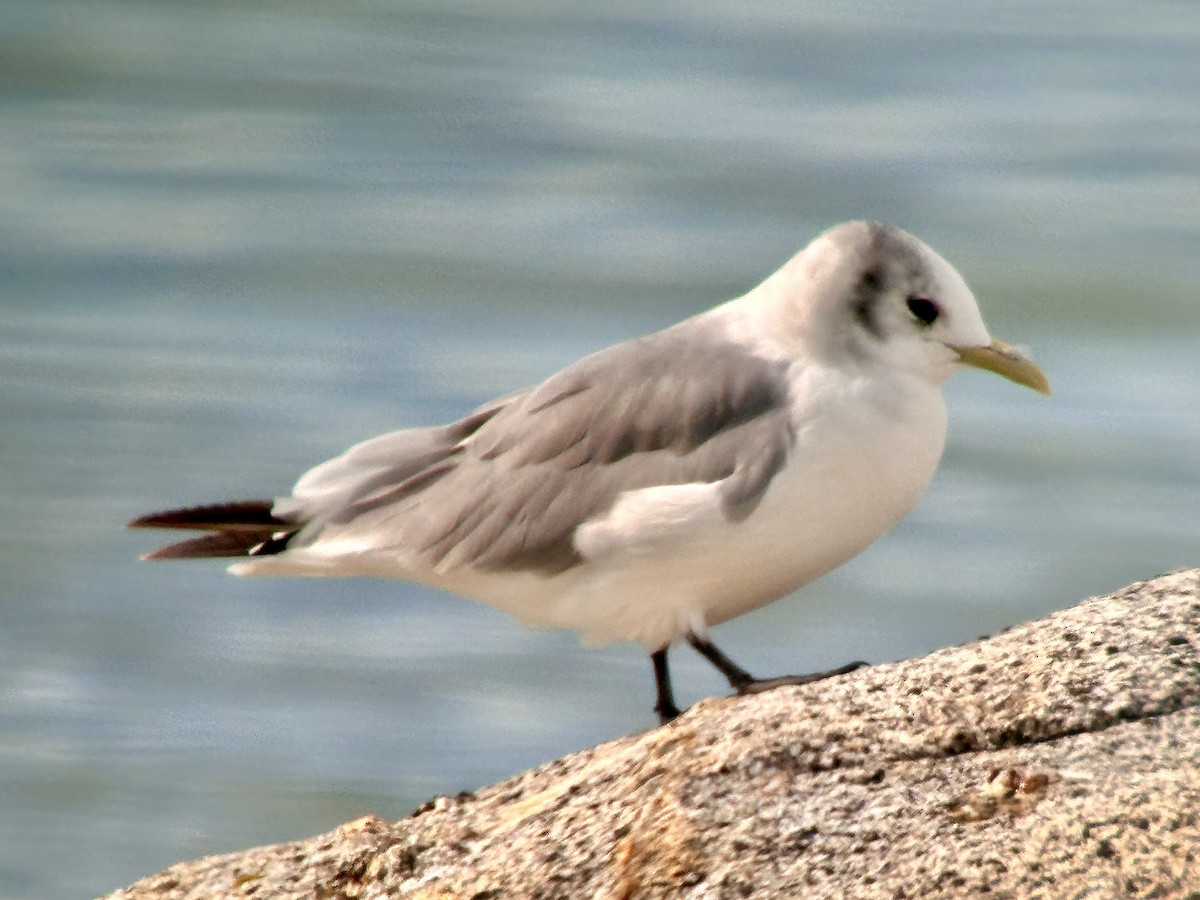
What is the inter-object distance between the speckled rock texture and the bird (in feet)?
2.03

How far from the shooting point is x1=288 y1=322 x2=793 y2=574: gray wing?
490cm

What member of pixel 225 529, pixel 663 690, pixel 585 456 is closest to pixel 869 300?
pixel 585 456

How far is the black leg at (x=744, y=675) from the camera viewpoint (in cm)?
461

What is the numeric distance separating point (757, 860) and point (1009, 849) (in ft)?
1.46

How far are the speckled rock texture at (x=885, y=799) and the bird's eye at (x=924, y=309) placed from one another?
0.90 metres

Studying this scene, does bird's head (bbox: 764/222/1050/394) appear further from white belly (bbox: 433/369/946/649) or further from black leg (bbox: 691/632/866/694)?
black leg (bbox: 691/632/866/694)

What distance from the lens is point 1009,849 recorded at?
3355 mm

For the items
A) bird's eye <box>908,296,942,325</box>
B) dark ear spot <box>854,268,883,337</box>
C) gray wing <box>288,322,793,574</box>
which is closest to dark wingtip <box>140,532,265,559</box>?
gray wing <box>288,322,793,574</box>

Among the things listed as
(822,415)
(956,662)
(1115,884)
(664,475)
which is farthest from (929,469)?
(1115,884)

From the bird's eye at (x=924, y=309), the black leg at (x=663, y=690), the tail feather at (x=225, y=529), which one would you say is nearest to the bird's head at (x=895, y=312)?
the bird's eye at (x=924, y=309)

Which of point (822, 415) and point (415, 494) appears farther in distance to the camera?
point (415, 494)

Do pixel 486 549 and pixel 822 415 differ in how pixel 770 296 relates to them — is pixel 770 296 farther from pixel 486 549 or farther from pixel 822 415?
pixel 486 549

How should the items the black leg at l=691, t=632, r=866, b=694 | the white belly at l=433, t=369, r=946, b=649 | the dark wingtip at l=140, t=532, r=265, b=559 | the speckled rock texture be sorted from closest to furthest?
the speckled rock texture → the black leg at l=691, t=632, r=866, b=694 → the white belly at l=433, t=369, r=946, b=649 → the dark wingtip at l=140, t=532, r=265, b=559

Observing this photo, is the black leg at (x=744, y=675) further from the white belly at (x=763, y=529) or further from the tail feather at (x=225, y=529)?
the tail feather at (x=225, y=529)
